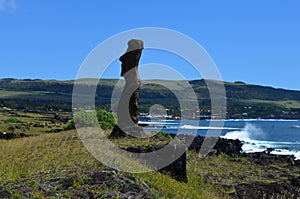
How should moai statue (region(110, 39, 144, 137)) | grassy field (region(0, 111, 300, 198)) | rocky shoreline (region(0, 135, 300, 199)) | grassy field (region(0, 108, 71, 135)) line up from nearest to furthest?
rocky shoreline (region(0, 135, 300, 199))
grassy field (region(0, 111, 300, 198))
moai statue (region(110, 39, 144, 137))
grassy field (region(0, 108, 71, 135))

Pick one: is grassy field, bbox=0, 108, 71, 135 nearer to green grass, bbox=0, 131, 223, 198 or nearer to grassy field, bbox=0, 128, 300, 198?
grassy field, bbox=0, 128, 300, 198

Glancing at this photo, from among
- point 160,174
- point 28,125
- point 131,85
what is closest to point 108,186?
point 160,174

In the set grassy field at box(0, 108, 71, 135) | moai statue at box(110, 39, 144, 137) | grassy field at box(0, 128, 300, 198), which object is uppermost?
moai statue at box(110, 39, 144, 137)

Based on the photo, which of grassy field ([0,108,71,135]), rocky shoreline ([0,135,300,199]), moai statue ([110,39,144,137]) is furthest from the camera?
grassy field ([0,108,71,135])

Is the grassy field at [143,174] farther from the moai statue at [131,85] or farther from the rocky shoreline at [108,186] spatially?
the moai statue at [131,85]

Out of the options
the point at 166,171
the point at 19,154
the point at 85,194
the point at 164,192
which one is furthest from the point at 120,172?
the point at 19,154

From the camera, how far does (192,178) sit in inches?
917

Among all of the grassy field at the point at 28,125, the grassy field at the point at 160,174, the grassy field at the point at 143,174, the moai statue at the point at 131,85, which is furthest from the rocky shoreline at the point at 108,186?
the grassy field at the point at 28,125

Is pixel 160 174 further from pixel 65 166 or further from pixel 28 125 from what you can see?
pixel 28 125

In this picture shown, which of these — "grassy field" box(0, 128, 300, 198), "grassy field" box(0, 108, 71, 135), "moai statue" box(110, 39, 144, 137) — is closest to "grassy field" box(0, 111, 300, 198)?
"grassy field" box(0, 128, 300, 198)

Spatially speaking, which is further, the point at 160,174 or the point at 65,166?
the point at 160,174

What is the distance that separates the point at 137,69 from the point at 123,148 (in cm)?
836

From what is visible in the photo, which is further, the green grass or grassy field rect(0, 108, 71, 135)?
grassy field rect(0, 108, 71, 135)

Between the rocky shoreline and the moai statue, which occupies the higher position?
the moai statue
